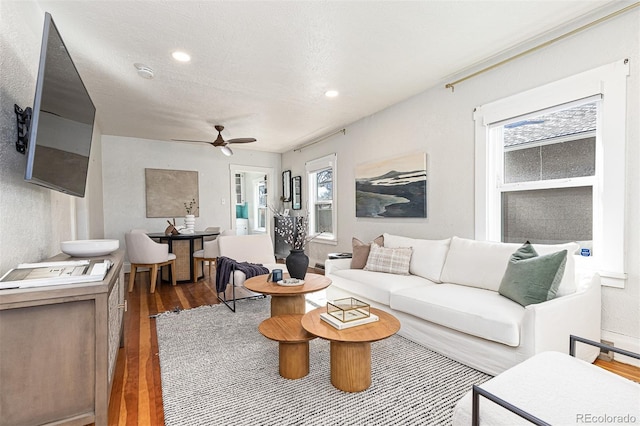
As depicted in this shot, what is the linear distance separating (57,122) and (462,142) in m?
3.43

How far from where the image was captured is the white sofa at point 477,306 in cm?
183

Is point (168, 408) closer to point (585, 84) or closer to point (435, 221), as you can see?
point (435, 221)

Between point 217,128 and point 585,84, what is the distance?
457 centimetres

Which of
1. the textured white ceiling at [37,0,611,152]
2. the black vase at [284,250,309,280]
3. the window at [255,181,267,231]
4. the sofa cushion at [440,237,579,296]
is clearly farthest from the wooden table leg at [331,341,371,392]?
the window at [255,181,267,231]

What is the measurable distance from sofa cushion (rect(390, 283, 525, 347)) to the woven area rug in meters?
0.29

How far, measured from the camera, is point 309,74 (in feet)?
10.3

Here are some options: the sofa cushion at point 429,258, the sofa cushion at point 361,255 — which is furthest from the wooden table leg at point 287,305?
the sofa cushion at point 429,258

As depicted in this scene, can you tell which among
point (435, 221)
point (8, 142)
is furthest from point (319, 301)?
point (8, 142)

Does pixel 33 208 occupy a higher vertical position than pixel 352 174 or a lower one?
lower

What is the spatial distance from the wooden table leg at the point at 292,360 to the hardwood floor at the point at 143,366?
72 cm

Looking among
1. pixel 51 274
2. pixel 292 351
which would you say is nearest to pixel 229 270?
pixel 292 351

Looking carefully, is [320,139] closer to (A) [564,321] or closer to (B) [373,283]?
(B) [373,283]

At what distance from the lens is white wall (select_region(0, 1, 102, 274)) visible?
4.91 ft

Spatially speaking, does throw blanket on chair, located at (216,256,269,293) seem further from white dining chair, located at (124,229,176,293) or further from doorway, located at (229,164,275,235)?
doorway, located at (229,164,275,235)
